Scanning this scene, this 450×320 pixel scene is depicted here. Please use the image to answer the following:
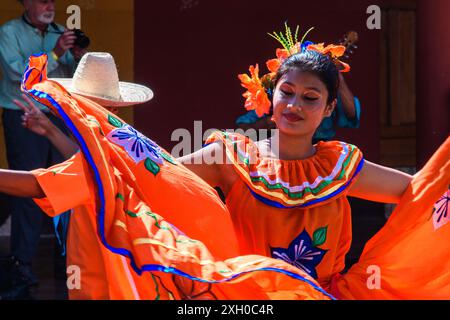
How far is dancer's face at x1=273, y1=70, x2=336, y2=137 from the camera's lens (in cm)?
402

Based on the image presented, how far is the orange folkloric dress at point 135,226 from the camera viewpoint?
11.4ft

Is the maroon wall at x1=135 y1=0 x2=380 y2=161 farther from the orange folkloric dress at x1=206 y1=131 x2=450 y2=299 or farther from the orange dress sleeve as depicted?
the orange dress sleeve

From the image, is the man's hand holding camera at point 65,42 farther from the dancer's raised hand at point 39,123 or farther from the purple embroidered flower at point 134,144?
the purple embroidered flower at point 134,144

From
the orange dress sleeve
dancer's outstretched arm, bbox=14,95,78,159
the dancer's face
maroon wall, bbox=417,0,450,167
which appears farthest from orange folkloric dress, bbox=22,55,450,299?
maroon wall, bbox=417,0,450,167

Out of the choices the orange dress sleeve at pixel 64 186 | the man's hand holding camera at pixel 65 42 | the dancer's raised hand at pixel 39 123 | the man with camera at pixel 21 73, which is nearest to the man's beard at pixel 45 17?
the man with camera at pixel 21 73

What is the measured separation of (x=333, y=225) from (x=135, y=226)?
2.65 feet

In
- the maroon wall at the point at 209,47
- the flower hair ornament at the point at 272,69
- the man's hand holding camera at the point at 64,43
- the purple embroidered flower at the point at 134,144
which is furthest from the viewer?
the maroon wall at the point at 209,47

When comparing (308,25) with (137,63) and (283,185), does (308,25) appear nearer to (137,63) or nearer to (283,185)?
(137,63)

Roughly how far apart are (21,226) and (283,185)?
254 centimetres

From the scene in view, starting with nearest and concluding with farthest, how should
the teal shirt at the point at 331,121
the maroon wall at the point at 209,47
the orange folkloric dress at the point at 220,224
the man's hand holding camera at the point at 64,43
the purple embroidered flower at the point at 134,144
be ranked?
the orange folkloric dress at the point at 220,224
the purple embroidered flower at the point at 134,144
the teal shirt at the point at 331,121
the man's hand holding camera at the point at 64,43
the maroon wall at the point at 209,47

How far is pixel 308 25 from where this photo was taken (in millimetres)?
7805

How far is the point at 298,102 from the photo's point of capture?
158 inches

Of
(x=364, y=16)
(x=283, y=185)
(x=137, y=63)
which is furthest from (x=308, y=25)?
(x=283, y=185)

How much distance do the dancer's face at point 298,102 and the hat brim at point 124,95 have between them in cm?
60
